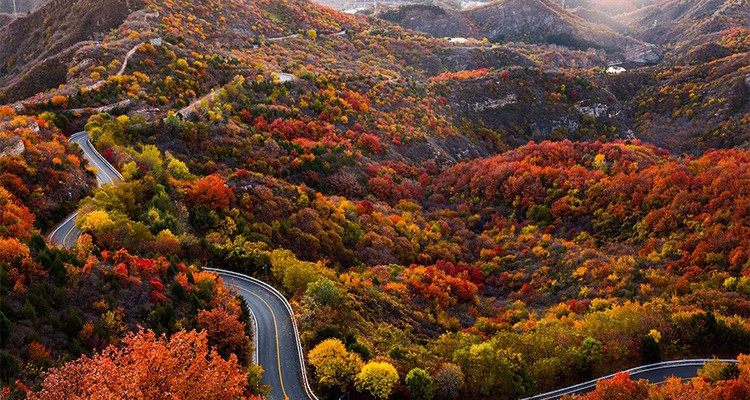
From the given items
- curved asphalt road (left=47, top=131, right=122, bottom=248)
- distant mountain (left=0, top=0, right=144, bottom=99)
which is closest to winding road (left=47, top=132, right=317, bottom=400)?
curved asphalt road (left=47, top=131, right=122, bottom=248)

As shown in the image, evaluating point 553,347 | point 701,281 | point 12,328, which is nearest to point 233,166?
point 12,328

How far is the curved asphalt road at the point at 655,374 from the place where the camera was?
27.0 meters

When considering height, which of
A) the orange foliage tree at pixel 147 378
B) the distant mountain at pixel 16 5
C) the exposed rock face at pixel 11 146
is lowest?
the orange foliage tree at pixel 147 378

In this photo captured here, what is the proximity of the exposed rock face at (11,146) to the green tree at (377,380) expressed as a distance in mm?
31465

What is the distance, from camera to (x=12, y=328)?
65.8 ft

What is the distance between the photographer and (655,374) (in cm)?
2798

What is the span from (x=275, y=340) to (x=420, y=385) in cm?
999

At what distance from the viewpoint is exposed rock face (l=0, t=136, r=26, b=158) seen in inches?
1369

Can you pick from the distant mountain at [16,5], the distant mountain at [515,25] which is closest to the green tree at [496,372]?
the distant mountain at [515,25]

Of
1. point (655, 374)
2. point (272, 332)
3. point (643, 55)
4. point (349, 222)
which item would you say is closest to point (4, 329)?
point (272, 332)

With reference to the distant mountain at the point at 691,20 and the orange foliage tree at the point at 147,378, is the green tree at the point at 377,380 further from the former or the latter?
the distant mountain at the point at 691,20

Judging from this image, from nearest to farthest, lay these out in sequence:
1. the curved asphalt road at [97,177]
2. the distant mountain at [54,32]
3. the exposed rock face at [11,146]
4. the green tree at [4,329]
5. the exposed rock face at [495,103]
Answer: the green tree at [4,329], the curved asphalt road at [97,177], the exposed rock face at [11,146], the distant mountain at [54,32], the exposed rock face at [495,103]

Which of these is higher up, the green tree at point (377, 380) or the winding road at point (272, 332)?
the green tree at point (377, 380)

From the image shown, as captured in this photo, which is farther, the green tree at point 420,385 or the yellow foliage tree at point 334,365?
the yellow foliage tree at point 334,365
